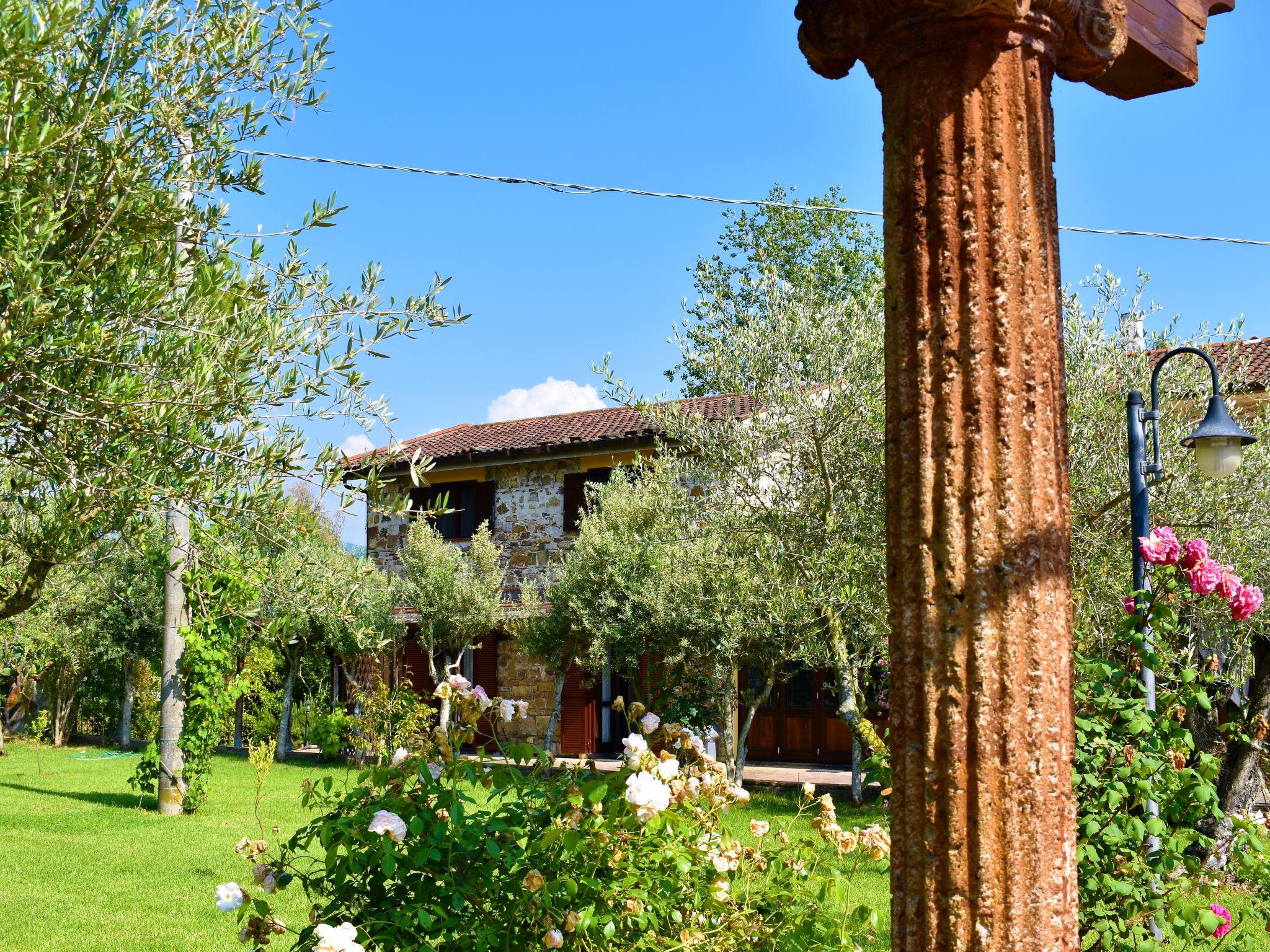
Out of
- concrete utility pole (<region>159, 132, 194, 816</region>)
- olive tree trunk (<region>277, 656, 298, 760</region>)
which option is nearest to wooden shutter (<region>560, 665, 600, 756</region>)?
olive tree trunk (<region>277, 656, 298, 760</region>)

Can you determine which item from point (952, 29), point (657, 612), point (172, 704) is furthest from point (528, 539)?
point (952, 29)

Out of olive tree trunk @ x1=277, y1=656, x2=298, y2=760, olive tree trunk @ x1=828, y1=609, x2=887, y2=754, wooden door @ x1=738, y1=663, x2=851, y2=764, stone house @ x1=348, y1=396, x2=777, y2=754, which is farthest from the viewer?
olive tree trunk @ x1=277, y1=656, x2=298, y2=760

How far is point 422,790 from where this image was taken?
3623mm

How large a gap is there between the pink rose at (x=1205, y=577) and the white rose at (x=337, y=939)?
10.6ft

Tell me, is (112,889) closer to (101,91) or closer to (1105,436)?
(101,91)

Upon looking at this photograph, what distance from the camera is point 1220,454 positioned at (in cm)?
657

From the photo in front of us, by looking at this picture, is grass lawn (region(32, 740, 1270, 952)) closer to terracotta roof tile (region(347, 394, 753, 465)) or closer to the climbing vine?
the climbing vine

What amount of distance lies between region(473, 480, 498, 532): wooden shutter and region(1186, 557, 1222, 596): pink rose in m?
19.3

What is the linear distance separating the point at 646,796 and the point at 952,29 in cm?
227

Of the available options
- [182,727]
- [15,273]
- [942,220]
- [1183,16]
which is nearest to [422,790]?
[15,273]

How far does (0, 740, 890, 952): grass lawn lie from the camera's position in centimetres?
748

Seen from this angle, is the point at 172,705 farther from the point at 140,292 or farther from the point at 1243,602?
the point at 1243,602

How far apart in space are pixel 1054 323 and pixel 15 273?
9.71 feet

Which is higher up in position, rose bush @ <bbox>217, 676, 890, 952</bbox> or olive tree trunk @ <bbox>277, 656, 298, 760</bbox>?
rose bush @ <bbox>217, 676, 890, 952</bbox>
